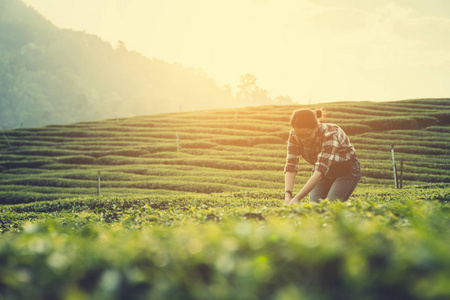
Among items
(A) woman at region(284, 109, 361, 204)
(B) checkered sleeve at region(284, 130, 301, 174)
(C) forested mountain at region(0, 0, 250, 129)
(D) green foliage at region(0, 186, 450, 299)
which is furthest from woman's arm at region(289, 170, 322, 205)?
(C) forested mountain at region(0, 0, 250, 129)

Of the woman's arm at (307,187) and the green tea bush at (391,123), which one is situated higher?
the woman's arm at (307,187)

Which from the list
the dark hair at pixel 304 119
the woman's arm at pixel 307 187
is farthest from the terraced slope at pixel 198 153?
the dark hair at pixel 304 119

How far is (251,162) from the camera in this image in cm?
2661

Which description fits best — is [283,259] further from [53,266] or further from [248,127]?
[248,127]

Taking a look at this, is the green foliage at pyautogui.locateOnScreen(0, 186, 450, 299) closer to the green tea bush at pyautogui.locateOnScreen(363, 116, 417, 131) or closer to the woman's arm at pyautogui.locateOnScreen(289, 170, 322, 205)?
the woman's arm at pyautogui.locateOnScreen(289, 170, 322, 205)

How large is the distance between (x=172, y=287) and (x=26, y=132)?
48.3 metres

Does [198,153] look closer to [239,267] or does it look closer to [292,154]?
[292,154]

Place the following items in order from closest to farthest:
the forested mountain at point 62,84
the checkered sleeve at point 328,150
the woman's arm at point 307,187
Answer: the woman's arm at point 307,187
the checkered sleeve at point 328,150
the forested mountain at point 62,84

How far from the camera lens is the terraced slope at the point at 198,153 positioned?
22188 millimetres

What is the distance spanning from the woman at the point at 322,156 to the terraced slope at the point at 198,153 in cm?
1426

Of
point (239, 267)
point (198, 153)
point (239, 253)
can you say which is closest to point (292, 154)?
point (239, 253)

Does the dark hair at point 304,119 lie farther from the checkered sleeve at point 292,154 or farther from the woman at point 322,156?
the checkered sleeve at point 292,154

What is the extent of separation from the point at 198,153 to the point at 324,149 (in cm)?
2564

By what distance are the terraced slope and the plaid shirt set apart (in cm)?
1430
